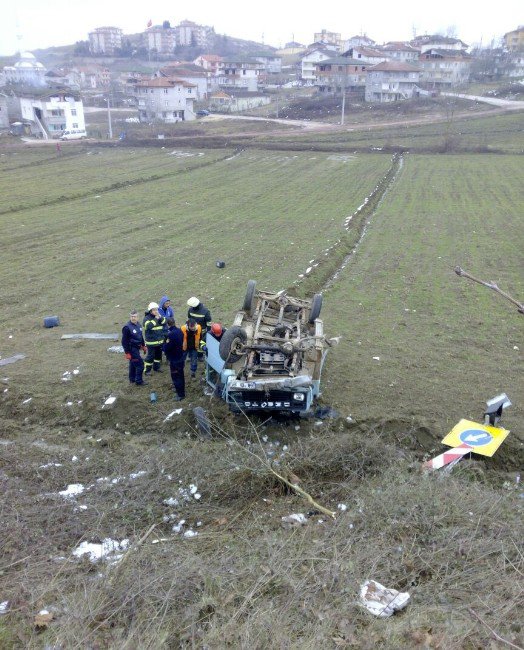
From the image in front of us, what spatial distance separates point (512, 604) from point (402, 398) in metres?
4.94

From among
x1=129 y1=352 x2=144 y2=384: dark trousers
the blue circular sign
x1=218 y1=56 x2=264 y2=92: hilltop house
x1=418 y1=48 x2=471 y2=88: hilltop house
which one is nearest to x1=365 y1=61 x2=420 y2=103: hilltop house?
x1=418 y1=48 x2=471 y2=88: hilltop house

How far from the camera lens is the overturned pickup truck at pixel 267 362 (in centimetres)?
828

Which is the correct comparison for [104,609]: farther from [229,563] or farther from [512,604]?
[512,604]

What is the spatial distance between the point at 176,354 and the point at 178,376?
39 centimetres

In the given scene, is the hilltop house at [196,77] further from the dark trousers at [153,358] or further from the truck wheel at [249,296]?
the dark trousers at [153,358]

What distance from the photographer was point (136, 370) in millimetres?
10078

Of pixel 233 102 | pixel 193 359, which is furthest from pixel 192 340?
pixel 233 102

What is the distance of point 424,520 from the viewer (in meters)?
6.08

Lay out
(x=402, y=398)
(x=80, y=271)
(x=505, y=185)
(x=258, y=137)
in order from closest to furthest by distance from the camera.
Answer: (x=402, y=398)
(x=80, y=271)
(x=505, y=185)
(x=258, y=137)

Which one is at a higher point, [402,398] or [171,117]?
[171,117]

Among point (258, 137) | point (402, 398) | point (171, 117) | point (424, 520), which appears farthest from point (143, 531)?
point (171, 117)

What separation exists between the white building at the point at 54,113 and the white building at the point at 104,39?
337 feet

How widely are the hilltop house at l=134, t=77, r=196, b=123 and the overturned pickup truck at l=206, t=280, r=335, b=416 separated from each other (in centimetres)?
6594

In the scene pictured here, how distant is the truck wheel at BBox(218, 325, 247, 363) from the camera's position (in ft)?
29.3
